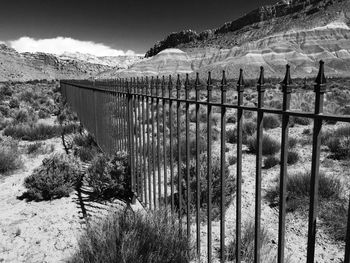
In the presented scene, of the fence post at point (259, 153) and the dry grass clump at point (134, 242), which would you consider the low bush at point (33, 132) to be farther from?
the fence post at point (259, 153)

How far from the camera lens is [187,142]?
329 centimetres

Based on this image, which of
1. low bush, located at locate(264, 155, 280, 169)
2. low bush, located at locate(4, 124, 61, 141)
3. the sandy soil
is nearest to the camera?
the sandy soil

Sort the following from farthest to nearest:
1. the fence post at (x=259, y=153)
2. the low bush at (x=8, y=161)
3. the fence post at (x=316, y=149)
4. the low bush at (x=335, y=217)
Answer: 1. the low bush at (x=8, y=161)
2. the low bush at (x=335, y=217)
3. the fence post at (x=259, y=153)
4. the fence post at (x=316, y=149)

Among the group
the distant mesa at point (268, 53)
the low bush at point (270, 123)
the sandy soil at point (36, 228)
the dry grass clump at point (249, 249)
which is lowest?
the sandy soil at point (36, 228)

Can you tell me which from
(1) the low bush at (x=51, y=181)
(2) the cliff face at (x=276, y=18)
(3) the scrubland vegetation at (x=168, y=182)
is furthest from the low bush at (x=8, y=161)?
(2) the cliff face at (x=276, y=18)

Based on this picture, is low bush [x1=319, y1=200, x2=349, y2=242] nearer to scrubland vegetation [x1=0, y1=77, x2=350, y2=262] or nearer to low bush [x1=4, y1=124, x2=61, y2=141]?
scrubland vegetation [x1=0, y1=77, x2=350, y2=262]

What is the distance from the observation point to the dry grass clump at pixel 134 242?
296 cm

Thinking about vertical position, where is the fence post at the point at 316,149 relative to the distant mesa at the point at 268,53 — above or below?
below

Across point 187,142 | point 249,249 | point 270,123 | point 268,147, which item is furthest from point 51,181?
point 270,123

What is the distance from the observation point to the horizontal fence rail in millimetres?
1908

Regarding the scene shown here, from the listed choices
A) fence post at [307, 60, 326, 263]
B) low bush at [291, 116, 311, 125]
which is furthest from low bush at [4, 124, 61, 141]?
fence post at [307, 60, 326, 263]

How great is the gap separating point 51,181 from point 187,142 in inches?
132

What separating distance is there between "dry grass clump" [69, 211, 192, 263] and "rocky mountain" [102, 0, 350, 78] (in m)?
89.5

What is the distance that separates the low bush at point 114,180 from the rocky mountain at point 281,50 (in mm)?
87361
